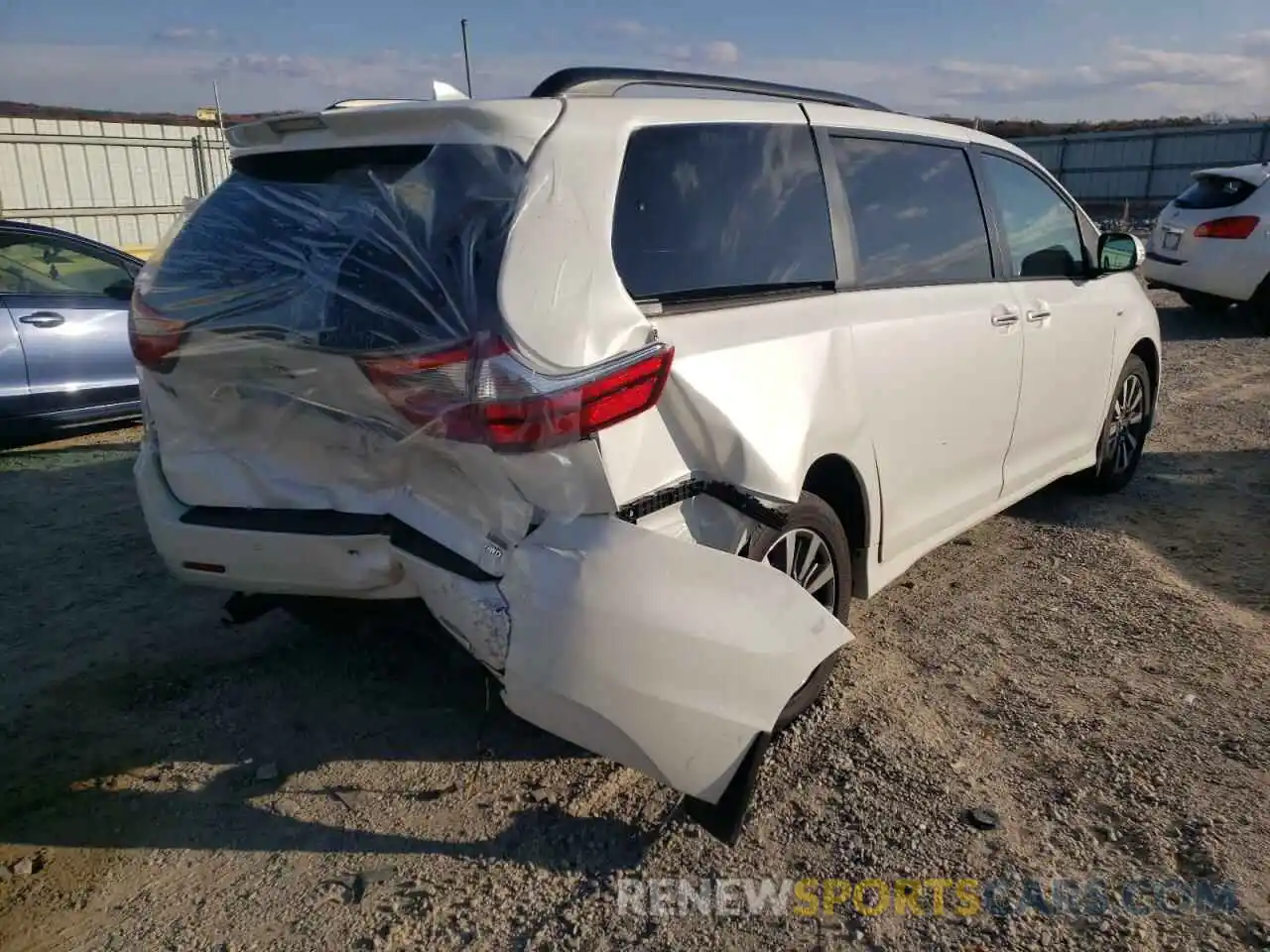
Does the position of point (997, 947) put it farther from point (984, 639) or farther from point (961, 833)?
point (984, 639)

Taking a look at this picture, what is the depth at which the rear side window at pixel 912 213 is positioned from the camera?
358 cm

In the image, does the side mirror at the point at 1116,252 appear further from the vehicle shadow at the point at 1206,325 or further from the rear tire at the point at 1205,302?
the rear tire at the point at 1205,302

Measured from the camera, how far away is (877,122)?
12.4ft

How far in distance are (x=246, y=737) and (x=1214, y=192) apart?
11.8m

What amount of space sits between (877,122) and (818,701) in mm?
2135

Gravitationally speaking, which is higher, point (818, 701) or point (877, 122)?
point (877, 122)

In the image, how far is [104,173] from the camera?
14102mm

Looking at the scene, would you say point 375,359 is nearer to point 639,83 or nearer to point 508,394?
point 508,394

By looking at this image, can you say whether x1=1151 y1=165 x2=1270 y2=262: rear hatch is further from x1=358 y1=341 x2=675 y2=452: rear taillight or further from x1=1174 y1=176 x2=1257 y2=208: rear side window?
x1=358 y1=341 x2=675 y2=452: rear taillight

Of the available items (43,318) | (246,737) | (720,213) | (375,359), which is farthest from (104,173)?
(375,359)

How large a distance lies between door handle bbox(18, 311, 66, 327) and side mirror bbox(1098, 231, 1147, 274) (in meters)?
6.19

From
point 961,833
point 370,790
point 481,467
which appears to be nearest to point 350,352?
point 481,467

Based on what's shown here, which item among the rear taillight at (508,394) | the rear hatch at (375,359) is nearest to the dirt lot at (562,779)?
the rear hatch at (375,359)

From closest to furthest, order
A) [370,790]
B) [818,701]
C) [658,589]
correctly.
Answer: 1. [658,589]
2. [370,790]
3. [818,701]
